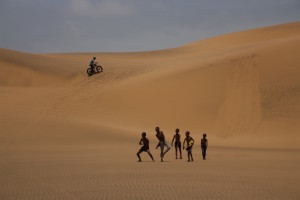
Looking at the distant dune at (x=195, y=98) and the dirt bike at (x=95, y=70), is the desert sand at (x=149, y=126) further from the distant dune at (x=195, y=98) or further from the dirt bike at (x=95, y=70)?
the dirt bike at (x=95, y=70)

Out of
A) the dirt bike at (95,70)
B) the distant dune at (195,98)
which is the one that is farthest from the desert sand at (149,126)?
the dirt bike at (95,70)

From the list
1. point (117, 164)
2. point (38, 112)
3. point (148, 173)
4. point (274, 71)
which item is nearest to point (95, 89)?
point (38, 112)

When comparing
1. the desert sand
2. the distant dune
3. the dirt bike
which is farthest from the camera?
the dirt bike

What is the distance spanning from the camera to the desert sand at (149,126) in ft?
35.6

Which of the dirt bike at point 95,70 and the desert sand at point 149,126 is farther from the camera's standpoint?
the dirt bike at point 95,70

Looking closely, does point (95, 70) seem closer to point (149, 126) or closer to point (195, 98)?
point (195, 98)

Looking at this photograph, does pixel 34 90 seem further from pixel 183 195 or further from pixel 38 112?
pixel 183 195

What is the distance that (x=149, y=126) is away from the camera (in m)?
29.3

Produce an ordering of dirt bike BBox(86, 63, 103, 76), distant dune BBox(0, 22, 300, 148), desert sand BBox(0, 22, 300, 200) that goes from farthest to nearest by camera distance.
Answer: dirt bike BBox(86, 63, 103, 76), distant dune BBox(0, 22, 300, 148), desert sand BBox(0, 22, 300, 200)

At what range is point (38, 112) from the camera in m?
30.7

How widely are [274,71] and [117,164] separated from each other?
19.8m

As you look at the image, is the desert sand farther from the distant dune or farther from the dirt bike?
the dirt bike

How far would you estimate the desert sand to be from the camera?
35.6ft

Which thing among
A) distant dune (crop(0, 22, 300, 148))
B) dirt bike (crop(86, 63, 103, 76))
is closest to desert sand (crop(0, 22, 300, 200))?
distant dune (crop(0, 22, 300, 148))
